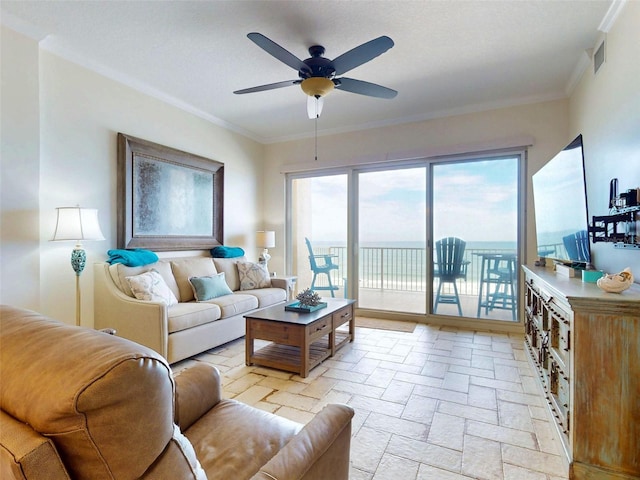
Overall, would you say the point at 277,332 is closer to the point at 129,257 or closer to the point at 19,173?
the point at 129,257

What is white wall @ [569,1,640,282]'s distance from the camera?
6.96 feet

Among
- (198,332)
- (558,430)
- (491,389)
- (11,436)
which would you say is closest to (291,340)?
(198,332)

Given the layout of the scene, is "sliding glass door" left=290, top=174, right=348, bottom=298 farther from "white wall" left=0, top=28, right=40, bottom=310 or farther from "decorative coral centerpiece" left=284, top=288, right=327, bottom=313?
"white wall" left=0, top=28, right=40, bottom=310

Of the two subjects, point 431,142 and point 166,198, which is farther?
point 431,142

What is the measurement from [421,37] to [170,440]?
10.3 ft

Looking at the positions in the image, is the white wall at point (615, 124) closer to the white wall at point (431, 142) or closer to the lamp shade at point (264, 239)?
the white wall at point (431, 142)

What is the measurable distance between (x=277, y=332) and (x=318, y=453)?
1.96 metres

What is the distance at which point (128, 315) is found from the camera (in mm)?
2977

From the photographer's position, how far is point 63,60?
300 cm

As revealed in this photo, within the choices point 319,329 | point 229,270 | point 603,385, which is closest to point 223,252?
point 229,270

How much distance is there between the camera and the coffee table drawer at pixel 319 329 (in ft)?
9.38

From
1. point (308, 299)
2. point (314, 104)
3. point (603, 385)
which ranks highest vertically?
point (314, 104)

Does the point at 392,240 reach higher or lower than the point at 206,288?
higher

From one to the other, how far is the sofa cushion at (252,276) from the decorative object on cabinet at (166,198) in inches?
22.9
